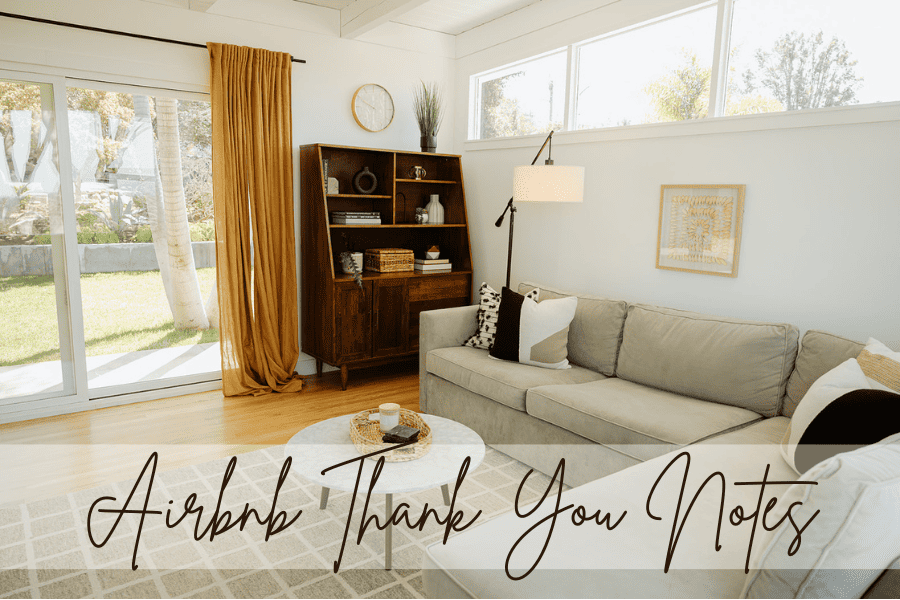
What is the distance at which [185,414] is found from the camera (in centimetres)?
369

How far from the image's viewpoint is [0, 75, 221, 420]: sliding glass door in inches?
138

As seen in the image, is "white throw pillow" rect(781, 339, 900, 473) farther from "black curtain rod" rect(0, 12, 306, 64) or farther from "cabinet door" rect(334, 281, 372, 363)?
"black curtain rod" rect(0, 12, 306, 64)

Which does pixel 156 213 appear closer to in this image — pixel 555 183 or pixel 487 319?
pixel 487 319

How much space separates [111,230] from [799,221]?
13.2 feet

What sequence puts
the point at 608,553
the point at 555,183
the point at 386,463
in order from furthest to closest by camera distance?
the point at 555,183 → the point at 386,463 → the point at 608,553

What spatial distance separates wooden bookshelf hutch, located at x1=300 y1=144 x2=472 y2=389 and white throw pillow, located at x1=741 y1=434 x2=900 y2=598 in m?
3.33

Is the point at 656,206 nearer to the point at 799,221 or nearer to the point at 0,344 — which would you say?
the point at 799,221

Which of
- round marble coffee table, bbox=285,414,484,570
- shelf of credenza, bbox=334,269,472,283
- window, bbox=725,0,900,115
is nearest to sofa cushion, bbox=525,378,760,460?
round marble coffee table, bbox=285,414,484,570

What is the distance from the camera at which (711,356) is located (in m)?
2.78

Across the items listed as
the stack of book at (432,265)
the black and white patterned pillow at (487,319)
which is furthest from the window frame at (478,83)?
the black and white patterned pillow at (487,319)

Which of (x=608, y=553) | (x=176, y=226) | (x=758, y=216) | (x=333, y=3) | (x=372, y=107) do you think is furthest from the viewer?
(x=372, y=107)

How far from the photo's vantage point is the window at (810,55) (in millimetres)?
2617

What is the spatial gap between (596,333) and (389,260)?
1.79 metres

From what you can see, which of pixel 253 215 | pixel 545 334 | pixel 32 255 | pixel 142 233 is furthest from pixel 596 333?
pixel 32 255
